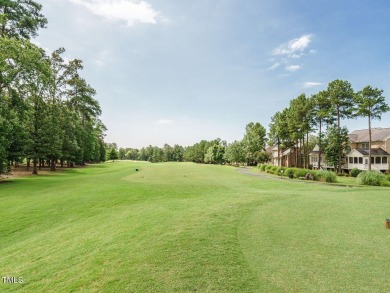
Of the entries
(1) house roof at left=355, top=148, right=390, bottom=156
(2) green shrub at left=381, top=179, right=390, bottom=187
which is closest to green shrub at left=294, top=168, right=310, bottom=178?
(2) green shrub at left=381, top=179, right=390, bottom=187

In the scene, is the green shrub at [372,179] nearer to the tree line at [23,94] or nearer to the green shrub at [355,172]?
the green shrub at [355,172]

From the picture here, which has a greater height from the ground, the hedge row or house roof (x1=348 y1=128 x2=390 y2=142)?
house roof (x1=348 y1=128 x2=390 y2=142)

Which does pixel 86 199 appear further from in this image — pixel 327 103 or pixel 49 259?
pixel 327 103

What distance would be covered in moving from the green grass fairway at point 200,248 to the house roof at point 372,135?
4933 cm

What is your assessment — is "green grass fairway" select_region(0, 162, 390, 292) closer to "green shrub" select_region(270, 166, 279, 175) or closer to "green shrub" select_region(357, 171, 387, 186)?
"green shrub" select_region(357, 171, 387, 186)

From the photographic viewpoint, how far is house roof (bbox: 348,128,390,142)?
164 ft

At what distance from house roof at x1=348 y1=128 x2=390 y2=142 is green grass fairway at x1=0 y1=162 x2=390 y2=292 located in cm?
4933

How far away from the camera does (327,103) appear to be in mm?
43969

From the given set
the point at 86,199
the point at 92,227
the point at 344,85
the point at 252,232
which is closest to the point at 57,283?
the point at 92,227

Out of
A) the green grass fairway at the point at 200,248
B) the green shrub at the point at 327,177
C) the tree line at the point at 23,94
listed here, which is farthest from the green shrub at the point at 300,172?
the tree line at the point at 23,94

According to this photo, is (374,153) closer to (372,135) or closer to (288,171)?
(372,135)

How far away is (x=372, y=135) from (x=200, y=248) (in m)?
62.6

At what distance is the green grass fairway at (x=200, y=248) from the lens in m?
4.93

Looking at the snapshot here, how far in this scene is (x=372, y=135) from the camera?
5369cm
